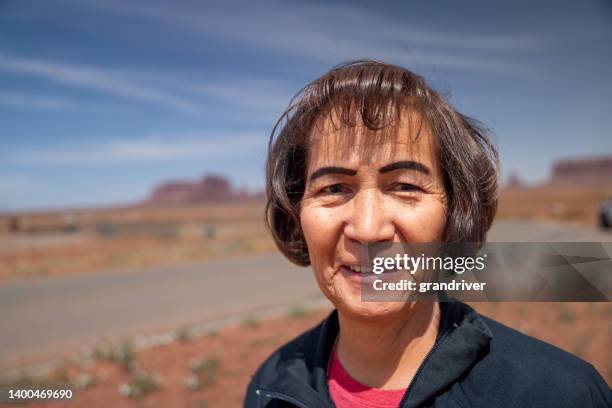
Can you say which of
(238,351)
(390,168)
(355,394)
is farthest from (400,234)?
(238,351)

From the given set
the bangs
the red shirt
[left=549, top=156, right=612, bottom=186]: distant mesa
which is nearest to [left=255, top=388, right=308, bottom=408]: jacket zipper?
the red shirt

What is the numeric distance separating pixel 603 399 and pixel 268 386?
1038 mm

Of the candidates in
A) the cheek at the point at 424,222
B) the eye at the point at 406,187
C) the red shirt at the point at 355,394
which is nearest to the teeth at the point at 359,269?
the cheek at the point at 424,222

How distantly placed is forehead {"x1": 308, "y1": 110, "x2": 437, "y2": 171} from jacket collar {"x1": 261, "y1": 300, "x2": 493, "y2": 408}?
513 mm

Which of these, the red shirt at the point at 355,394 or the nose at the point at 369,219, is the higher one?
the nose at the point at 369,219

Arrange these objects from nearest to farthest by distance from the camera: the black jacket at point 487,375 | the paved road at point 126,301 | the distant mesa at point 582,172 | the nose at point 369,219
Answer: the black jacket at point 487,375 < the nose at point 369,219 < the paved road at point 126,301 < the distant mesa at point 582,172

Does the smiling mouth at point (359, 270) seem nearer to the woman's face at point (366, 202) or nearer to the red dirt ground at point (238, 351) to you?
the woman's face at point (366, 202)

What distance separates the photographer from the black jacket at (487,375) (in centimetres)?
121

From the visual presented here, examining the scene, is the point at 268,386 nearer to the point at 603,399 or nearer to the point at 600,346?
the point at 603,399

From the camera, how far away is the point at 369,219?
1.33m

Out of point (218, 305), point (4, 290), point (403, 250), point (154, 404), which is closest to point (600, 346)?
point (154, 404)

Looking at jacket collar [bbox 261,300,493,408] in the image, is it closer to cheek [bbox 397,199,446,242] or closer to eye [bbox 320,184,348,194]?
cheek [bbox 397,199,446,242]

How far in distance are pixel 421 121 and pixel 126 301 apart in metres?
8.93

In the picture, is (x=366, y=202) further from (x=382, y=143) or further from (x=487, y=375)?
(x=487, y=375)
